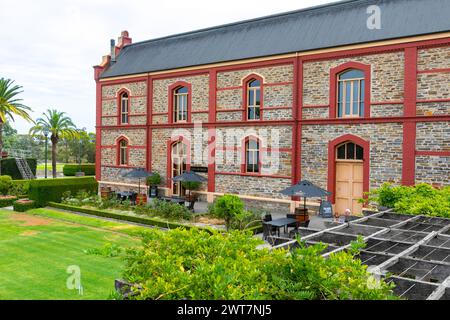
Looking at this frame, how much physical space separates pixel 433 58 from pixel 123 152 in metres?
20.9

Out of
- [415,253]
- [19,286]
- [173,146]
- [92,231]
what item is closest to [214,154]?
[173,146]

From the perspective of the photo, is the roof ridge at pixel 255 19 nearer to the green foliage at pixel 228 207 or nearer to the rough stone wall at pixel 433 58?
the rough stone wall at pixel 433 58

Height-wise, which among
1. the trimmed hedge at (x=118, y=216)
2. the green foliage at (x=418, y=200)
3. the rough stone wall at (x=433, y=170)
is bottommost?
the trimmed hedge at (x=118, y=216)

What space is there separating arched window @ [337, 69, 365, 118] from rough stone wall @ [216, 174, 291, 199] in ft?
15.2

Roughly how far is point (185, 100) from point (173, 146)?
313 cm

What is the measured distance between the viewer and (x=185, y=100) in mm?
25547

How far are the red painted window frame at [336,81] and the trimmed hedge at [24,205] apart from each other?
57.3ft

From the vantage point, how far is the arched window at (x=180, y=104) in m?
25.5

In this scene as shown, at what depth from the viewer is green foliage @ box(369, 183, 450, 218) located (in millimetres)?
10021

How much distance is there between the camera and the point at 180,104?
25.8 meters

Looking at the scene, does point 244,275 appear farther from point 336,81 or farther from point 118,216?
point 336,81

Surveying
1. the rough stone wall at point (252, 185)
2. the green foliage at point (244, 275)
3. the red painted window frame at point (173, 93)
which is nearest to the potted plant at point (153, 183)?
the red painted window frame at point (173, 93)
